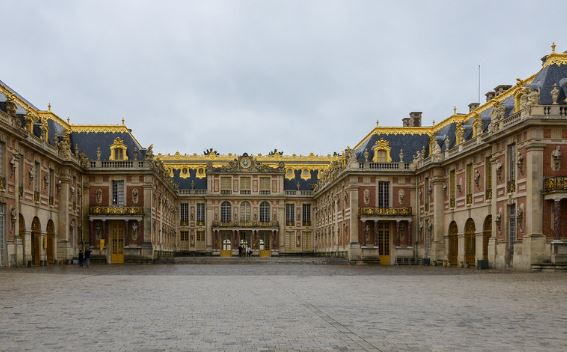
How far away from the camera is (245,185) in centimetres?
9219

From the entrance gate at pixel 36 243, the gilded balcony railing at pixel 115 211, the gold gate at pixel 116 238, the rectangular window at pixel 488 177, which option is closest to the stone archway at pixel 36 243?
the entrance gate at pixel 36 243

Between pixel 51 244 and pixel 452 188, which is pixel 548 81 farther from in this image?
pixel 51 244

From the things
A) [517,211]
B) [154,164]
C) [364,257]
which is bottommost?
[364,257]

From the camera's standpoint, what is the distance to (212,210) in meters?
90.7

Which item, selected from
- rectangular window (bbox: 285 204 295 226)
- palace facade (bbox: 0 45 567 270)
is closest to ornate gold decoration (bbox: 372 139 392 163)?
palace facade (bbox: 0 45 567 270)

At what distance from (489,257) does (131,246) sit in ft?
94.3

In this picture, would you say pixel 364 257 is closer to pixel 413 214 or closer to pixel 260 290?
pixel 413 214

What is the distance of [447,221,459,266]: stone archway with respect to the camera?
4953cm

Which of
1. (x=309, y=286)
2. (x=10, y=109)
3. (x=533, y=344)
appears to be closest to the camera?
(x=533, y=344)

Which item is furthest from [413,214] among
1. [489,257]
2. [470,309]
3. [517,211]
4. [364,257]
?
[470,309]

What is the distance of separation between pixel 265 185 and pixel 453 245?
44546mm

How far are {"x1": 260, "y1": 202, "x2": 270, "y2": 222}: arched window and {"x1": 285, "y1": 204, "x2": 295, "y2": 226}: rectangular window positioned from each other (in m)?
2.30

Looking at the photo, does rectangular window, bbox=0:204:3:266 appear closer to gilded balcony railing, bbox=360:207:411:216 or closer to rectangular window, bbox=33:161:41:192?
rectangular window, bbox=33:161:41:192

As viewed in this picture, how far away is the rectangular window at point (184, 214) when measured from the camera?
90.3 metres
